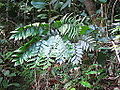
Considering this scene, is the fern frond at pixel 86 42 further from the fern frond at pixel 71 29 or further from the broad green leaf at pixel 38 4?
the broad green leaf at pixel 38 4

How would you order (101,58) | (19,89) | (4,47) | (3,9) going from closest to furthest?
(101,58)
(19,89)
(4,47)
(3,9)

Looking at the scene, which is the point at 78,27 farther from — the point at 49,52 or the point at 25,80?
the point at 25,80

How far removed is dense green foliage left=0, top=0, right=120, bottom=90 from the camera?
75 cm

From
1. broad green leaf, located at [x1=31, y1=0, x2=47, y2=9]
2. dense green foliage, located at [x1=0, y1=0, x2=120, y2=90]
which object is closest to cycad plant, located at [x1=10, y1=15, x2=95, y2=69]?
dense green foliage, located at [x1=0, y1=0, x2=120, y2=90]

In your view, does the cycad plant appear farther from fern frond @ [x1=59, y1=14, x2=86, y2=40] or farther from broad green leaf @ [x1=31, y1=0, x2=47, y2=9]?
broad green leaf @ [x1=31, y1=0, x2=47, y2=9]

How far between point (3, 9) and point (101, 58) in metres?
1.09

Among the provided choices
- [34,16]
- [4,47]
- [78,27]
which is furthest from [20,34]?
[34,16]

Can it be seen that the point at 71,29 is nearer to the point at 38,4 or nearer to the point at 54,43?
the point at 54,43

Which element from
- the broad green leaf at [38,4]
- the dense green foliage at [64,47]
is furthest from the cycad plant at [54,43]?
the broad green leaf at [38,4]

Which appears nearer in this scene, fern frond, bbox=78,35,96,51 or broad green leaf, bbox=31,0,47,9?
fern frond, bbox=78,35,96,51

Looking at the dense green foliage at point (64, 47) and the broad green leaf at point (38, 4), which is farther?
the broad green leaf at point (38, 4)

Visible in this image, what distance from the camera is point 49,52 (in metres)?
0.74

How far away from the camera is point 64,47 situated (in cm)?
74

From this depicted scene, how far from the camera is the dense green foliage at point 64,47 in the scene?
2.47ft
